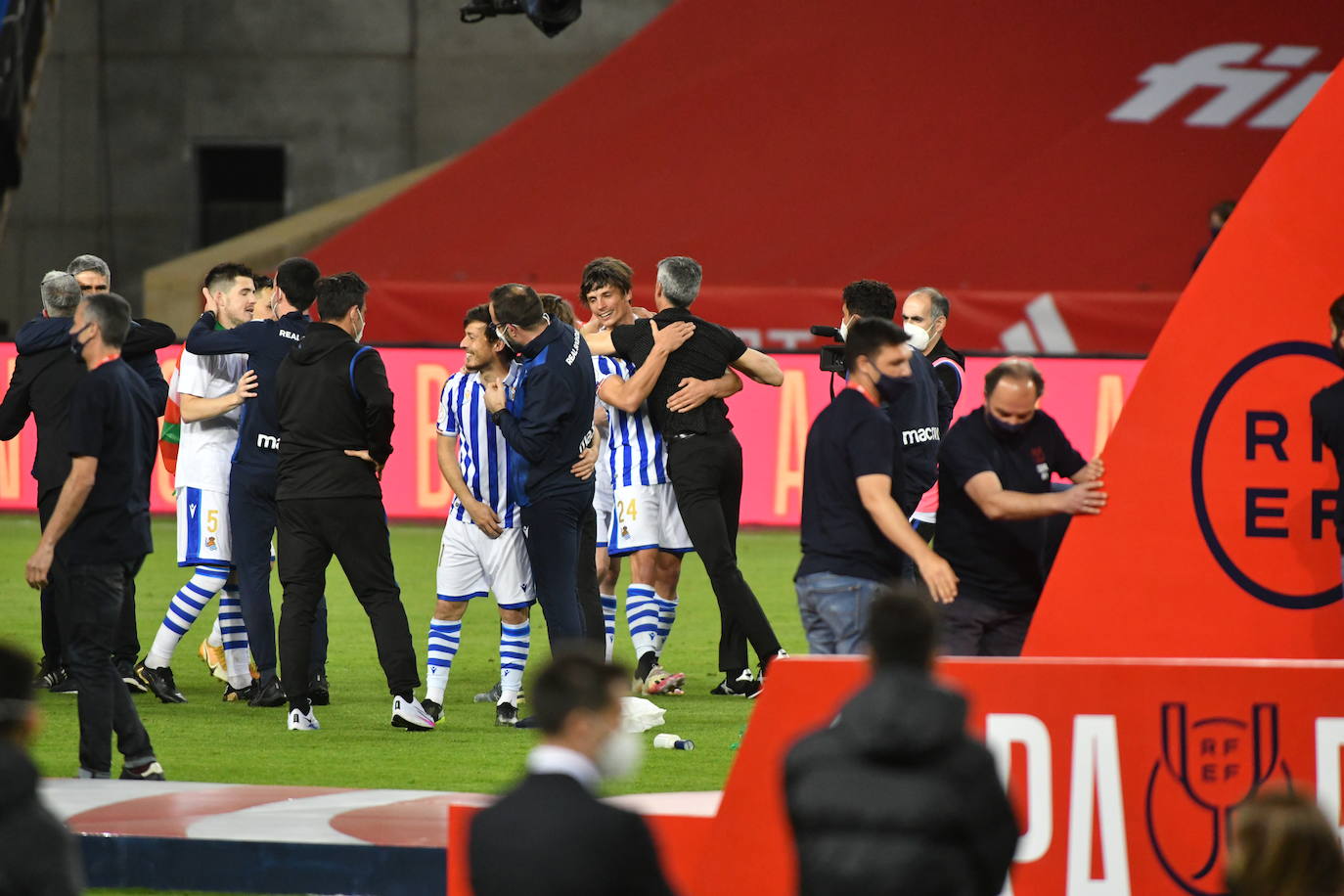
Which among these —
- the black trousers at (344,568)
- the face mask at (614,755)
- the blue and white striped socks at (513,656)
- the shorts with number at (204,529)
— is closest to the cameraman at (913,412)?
the blue and white striped socks at (513,656)

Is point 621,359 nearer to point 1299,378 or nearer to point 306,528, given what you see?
point 306,528

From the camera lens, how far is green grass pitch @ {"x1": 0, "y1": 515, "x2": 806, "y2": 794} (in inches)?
308

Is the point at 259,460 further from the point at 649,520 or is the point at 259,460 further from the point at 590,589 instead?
the point at 649,520

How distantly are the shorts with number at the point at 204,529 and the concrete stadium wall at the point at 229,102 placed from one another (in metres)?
18.2

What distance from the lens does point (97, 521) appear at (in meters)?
7.16

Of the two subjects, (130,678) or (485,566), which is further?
(130,678)

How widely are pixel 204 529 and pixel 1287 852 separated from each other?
669 cm

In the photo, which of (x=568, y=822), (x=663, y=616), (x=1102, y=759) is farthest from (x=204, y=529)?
(x=568, y=822)

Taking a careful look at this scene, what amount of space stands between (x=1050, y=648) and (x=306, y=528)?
10.9ft

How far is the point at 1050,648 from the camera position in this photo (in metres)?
6.76

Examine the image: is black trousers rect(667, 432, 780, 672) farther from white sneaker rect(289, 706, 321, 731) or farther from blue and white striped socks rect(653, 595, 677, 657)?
white sneaker rect(289, 706, 321, 731)

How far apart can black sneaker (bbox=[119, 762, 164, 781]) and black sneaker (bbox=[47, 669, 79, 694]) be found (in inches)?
102

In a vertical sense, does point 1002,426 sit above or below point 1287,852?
above

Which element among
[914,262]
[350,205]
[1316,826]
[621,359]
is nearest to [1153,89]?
[914,262]
